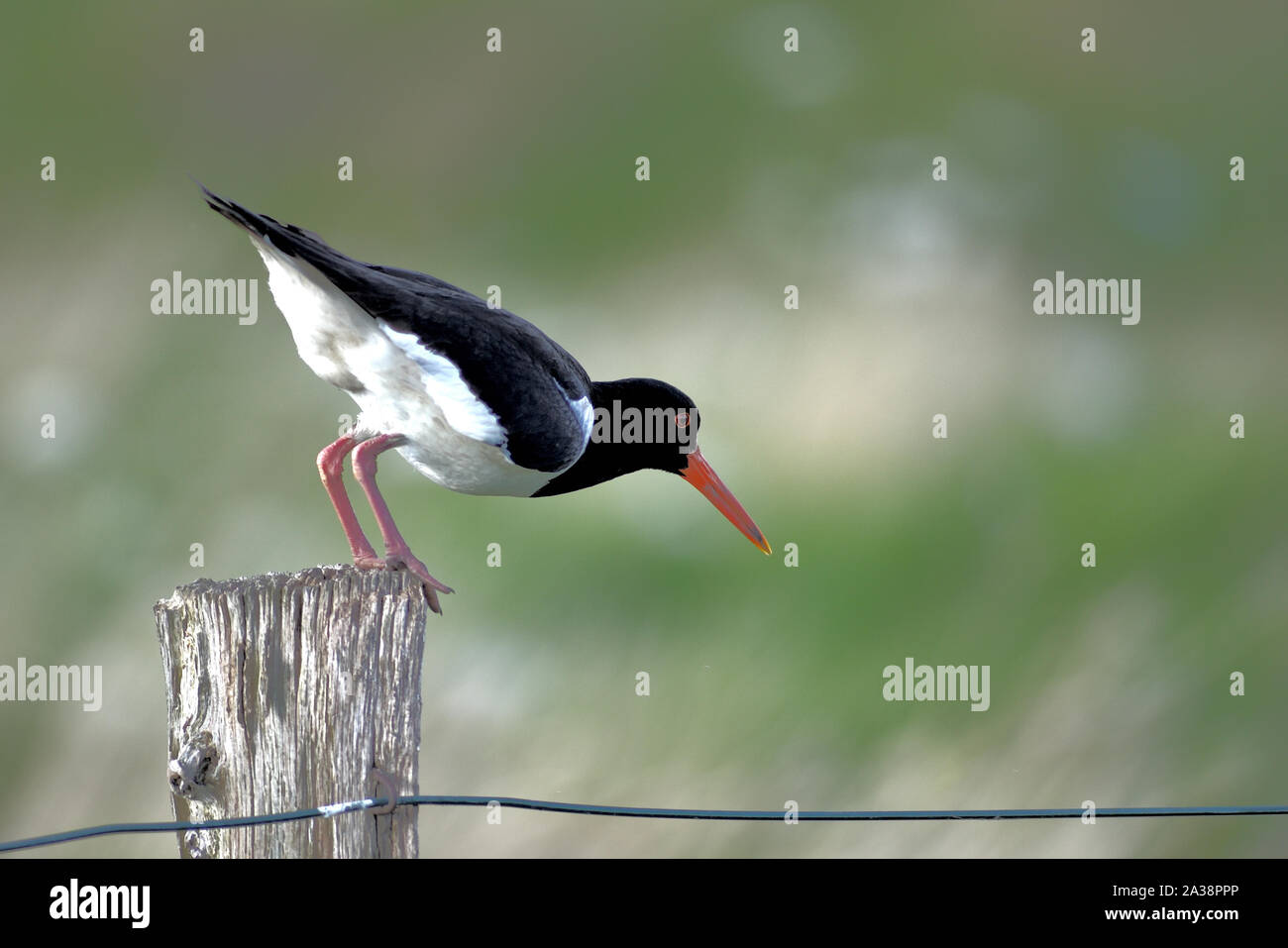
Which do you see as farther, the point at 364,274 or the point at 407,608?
the point at 364,274

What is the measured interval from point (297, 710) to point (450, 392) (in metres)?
1.42

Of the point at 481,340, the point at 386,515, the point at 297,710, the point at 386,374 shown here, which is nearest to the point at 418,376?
the point at 386,374

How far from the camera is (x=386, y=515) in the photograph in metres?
3.81

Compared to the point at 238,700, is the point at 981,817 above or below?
below

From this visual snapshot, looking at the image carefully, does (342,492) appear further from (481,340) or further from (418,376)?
(481,340)

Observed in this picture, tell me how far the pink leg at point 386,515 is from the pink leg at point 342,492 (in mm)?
71

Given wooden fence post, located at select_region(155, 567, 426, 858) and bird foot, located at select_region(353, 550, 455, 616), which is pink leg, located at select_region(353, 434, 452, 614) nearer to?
bird foot, located at select_region(353, 550, 455, 616)

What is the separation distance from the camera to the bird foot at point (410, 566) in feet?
11.9

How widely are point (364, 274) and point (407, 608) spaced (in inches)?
54.1

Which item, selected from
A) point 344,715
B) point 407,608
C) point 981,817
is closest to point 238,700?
point 344,715

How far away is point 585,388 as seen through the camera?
4.46m

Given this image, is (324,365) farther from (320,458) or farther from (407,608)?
(407,608)

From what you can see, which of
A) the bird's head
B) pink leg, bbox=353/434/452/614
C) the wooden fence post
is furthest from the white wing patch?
the wooden fence post

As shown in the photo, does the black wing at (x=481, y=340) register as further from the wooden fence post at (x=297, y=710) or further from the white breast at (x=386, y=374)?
the wooden fence post at (x=297, y=710)
